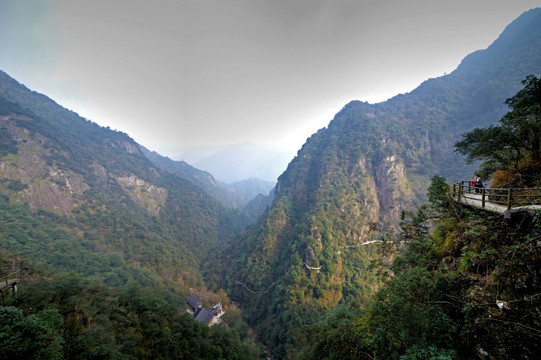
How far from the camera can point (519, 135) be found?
1016 centimetres

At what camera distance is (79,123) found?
12606cm

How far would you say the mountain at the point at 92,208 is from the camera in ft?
148

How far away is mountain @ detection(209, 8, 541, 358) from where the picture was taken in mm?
42938

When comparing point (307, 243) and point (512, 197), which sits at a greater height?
point (512, 197)

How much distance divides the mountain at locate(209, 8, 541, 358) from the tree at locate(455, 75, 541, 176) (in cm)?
2951

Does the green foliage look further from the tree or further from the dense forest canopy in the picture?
the tree

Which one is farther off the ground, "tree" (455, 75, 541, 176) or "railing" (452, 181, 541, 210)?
"tree" (455, 75, 541, 176)

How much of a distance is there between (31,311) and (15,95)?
533ft

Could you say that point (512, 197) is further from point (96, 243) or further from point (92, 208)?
point (92, 208)

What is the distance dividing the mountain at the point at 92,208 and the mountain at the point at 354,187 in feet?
79.6

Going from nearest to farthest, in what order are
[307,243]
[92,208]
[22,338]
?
1. [22,338]
2. [307,243]
3. [92,208]

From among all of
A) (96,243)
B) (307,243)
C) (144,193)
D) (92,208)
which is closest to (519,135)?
(307,243)

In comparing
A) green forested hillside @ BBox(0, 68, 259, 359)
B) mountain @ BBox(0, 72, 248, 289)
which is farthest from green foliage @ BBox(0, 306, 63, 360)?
mountain @ BBox(0, 72, 248, 289)

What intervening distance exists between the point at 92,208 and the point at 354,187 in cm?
9877
